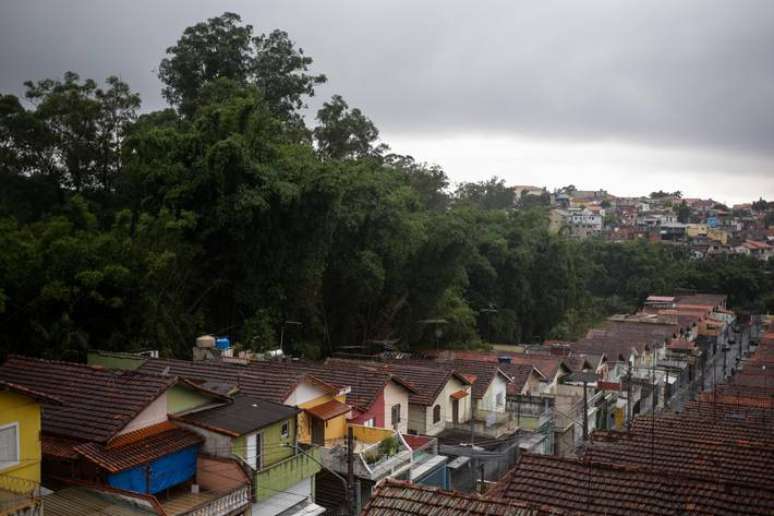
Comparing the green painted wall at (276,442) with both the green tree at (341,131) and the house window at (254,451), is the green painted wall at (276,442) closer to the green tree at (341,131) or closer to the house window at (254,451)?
the house window at (254,451)

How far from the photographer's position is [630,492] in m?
12.0

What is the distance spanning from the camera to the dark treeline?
2256 centimetres

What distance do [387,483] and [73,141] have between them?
23344mm

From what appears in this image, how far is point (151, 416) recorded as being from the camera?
16.0 m

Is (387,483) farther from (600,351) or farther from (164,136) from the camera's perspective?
(600,351)

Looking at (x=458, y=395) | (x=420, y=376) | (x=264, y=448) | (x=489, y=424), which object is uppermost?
(x=420, y=376)

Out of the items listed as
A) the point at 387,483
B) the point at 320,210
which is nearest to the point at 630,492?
the point at 387,483

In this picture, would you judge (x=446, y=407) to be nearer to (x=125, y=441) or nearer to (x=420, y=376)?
(x=420, y=376)

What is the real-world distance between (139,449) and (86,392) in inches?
90.1

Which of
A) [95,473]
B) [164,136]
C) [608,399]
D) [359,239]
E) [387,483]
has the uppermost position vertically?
[164,136]

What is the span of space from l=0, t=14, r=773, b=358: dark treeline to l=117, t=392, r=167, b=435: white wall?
642 centimetres

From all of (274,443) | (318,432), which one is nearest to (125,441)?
(274,443)

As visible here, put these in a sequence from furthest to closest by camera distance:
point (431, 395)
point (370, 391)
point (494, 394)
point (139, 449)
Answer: point (494, 394) → point (431, 395) → point (370, 391) → point (139, 449)

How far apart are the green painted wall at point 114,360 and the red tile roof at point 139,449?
5487 millimetres
